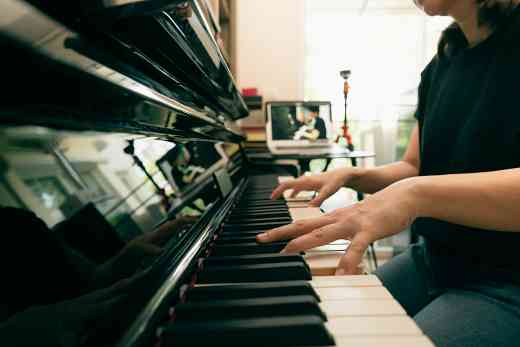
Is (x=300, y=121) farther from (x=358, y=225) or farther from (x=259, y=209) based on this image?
(x=358, y=225)

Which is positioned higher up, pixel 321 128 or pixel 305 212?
pixel 321 128

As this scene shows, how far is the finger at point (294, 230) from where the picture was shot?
0.57m

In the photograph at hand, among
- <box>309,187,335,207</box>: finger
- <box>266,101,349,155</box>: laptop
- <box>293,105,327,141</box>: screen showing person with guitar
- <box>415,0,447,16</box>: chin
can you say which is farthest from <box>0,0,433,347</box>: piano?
<box>293,105,327,141</box>: screen showing person with guitar

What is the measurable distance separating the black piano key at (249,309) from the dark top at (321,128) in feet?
8.56

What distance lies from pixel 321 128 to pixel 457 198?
2.38 meters

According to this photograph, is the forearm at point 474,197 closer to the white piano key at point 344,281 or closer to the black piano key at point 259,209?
the white piano key at point 344,281

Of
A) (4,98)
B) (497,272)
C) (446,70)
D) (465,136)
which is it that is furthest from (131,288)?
(446,70)

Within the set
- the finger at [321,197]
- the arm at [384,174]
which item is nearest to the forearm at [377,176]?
the arm at [384,174]

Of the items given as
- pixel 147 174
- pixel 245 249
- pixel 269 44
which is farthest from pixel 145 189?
pixel 269 44

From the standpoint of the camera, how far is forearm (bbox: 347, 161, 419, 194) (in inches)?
45.1

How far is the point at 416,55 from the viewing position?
364 cm

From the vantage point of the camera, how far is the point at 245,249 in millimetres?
542

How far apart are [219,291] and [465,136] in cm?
78

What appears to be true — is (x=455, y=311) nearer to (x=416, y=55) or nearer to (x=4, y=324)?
(x=4, y=324)
